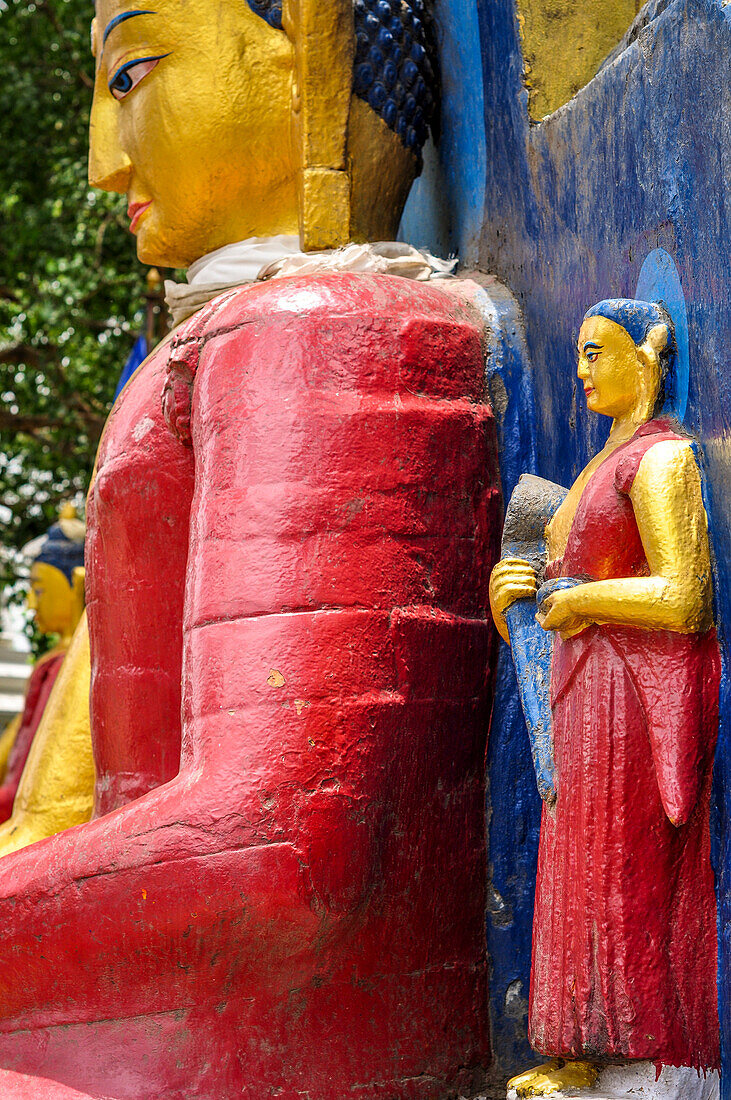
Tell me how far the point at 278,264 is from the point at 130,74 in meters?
0.59

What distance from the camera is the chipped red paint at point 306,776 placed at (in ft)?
7.48

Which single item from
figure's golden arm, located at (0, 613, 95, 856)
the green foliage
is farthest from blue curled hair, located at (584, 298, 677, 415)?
the green foliage

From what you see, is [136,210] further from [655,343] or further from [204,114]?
[655,343]

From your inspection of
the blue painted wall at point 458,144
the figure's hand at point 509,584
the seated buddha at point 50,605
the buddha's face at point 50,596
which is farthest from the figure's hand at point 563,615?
the buddha's face at point 50,596

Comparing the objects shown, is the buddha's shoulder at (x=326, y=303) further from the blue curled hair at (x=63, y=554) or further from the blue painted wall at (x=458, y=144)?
the blue curled hair at (x=63, y=554)

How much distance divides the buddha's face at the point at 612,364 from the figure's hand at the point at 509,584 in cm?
32

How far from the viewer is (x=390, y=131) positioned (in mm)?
3043

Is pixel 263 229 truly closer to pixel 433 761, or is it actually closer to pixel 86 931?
pixel 433 761

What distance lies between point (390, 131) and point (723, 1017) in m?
1.96

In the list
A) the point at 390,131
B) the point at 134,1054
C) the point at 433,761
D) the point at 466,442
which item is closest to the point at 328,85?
the point at 390,131

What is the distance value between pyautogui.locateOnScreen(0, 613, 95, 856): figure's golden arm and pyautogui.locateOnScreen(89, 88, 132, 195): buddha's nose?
1114 millimetres

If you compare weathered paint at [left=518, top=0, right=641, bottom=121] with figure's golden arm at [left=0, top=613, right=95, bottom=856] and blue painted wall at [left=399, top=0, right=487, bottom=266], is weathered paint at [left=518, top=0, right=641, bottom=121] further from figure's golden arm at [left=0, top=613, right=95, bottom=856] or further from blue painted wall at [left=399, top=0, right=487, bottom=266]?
figure's golden arm at [left=0, top=613, right=95, bottom=856]

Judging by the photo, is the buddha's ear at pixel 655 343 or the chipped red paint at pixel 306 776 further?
the chipped red paint at pixel 306 776

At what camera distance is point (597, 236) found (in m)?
2.43
